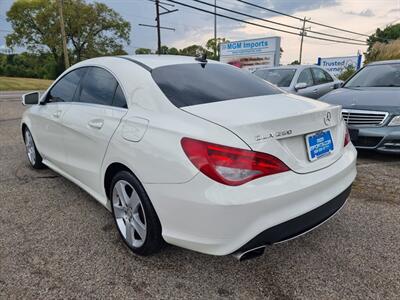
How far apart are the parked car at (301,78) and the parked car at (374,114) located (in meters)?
2.18

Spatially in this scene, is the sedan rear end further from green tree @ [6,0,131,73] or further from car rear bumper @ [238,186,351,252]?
green tree @ [6,0,131,73]

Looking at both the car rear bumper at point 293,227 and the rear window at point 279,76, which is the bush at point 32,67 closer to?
the rear window at point 279,76

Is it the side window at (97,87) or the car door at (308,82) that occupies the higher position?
the side window at (97,87)

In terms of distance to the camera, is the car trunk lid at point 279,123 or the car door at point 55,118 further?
the car door at point 55,118

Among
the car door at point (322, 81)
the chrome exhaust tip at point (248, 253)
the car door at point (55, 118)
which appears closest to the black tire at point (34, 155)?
the car door at point (55, 118)

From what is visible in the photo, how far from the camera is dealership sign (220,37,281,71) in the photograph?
20.0 metres

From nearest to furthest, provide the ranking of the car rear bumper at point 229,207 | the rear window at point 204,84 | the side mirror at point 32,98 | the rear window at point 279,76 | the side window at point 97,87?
the car rear bumper at point 229,207
the rear window at point 204,84
the side window at point 97,87
the side mirror at point 32,98
the rear window at point 279,76

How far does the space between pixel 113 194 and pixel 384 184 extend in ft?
10.5

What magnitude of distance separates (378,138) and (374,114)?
351mm

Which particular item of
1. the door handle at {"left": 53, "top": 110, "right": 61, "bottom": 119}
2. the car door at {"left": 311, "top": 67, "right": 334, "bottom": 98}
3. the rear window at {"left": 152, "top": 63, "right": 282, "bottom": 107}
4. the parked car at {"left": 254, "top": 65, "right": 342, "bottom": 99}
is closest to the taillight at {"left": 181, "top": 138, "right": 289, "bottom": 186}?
the rear window at {"left": 152, "top": 63, "right": 282, "bottom": 107}

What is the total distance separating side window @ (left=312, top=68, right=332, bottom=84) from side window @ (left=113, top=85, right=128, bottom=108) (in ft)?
23.4

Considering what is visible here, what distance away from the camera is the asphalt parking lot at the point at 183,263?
2.14 meters

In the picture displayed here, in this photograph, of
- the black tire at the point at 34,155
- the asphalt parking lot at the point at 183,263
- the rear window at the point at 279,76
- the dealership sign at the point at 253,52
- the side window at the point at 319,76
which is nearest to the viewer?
the asphalt parking lot at the point at 183,263

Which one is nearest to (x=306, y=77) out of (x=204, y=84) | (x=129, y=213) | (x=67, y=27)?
(x=204, y=84)
